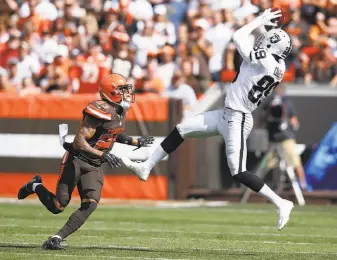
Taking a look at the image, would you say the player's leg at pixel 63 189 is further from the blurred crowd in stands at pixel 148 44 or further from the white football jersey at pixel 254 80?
the blurred crowd in stands at pixel 148 44

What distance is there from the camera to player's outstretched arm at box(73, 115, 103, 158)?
323 inches

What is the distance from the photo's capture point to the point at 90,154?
820 centimetres

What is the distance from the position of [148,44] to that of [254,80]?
866 cm

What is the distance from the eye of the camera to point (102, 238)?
9648 mm

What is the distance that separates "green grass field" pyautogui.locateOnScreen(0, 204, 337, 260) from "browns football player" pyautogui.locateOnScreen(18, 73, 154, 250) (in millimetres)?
332

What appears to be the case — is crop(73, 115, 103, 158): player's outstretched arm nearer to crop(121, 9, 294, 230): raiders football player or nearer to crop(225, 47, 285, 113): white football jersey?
crop(121, 9, 294, 230): raiders football player

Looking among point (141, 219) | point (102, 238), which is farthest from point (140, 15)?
point (102, 238)

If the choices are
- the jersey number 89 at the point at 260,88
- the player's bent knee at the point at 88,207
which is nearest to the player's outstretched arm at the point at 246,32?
the jersey number 89 at the point at 260,88

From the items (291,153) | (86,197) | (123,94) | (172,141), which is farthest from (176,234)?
(291,153)

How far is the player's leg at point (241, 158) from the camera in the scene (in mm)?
8836

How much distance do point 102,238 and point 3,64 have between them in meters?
9.34

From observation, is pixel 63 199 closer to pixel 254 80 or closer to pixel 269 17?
pixel 254 80

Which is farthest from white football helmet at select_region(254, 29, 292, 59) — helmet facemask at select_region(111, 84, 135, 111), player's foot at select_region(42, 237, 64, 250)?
player's foot at select_region(42, 237, 64, 250)

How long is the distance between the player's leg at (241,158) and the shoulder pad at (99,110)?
4.06ft
